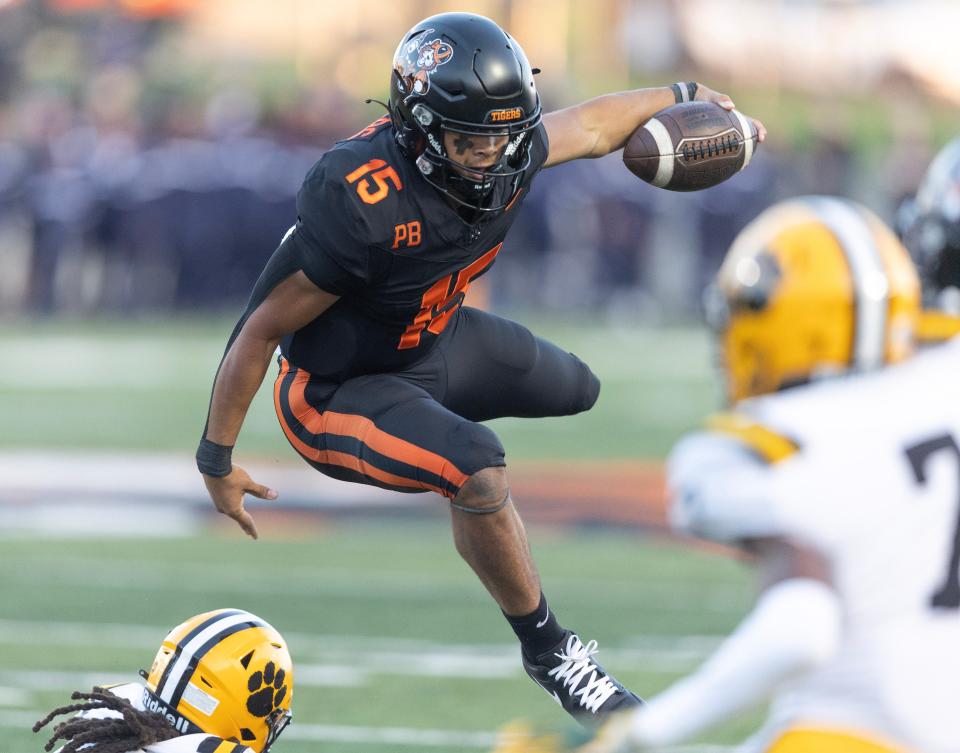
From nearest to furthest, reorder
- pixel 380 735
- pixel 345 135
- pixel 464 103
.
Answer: pixel 464 103
pixel 380 735
pixel 345 135

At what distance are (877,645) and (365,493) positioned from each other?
7.24 m

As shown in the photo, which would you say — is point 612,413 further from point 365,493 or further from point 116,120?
point 116,120

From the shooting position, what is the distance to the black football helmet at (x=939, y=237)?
12.2 feet

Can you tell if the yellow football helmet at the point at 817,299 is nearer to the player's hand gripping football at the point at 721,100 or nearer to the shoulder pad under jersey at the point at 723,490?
the shoulder pad under jersey at the point at 723,490

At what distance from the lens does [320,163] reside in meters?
4.14

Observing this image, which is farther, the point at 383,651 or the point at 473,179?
the point at 383,651

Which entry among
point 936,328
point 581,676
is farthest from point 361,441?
point 936,328

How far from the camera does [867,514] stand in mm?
2604

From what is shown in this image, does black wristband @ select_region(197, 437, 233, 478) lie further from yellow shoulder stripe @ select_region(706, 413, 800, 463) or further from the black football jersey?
yellow shoulder stripe @ select_region(706, 413, 800, 463)

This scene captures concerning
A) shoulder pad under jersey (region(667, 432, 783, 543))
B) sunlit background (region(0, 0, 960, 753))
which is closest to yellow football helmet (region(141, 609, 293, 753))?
sunlit background (region(0, 0, 960, 753))

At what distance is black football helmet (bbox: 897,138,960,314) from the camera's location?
3730 mm

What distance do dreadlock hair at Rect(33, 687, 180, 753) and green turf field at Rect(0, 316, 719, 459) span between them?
6.96 metres

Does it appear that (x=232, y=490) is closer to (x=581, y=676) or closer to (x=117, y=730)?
(x=117, y=730)

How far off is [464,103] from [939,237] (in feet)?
3.60
